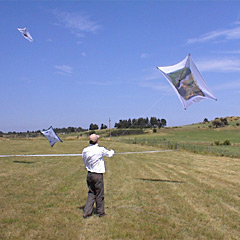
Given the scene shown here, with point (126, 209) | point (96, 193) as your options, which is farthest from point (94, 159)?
point (126, 209)

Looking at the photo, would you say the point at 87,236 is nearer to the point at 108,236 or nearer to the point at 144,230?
the point at 108,236

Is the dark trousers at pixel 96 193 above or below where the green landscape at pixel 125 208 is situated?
above

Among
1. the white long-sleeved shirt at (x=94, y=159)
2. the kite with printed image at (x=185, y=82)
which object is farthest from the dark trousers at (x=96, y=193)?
the kite with printed image at (x=185, y=82)

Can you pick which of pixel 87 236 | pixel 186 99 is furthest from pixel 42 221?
pixel 186 99

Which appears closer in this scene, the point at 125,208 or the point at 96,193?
the point at 96,193

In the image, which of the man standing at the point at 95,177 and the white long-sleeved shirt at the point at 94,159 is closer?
the man standing at the point at 95,177

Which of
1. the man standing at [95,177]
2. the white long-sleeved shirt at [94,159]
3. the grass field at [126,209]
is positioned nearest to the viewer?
the grass field at [126,209]

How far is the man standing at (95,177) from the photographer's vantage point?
764cm

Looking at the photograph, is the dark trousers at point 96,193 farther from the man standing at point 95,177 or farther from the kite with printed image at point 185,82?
the kite with printed image at point 185,82

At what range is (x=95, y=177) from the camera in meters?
7.73

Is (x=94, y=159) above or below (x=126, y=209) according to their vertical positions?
above

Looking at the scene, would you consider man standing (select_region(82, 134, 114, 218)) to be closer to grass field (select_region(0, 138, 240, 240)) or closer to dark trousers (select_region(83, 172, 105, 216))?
dark trousers (select_region(83, 172, 105, 216))

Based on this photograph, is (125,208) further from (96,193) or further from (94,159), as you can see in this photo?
(94,159)

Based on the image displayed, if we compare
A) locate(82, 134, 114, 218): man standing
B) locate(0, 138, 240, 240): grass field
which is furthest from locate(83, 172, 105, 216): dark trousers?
locate(0, 138, 240, 240): grass field
